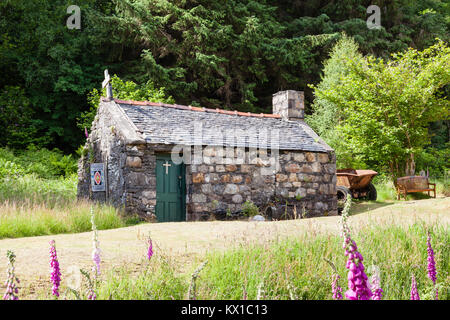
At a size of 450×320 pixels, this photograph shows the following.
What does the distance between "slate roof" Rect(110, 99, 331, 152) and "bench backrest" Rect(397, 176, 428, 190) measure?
3130 millimetres

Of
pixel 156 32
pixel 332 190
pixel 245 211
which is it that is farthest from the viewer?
pixel 156 32

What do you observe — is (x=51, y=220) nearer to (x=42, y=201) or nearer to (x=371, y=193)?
(x=42, y=201)

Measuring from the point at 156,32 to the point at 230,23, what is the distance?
14.0 ft

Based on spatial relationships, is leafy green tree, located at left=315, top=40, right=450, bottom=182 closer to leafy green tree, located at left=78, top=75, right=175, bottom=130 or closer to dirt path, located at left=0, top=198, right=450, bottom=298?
leafy green tree, located at left=78, top=75, right=175, bottom=130

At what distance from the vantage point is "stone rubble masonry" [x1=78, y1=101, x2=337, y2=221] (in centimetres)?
1148

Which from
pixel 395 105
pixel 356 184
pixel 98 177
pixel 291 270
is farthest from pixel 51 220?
pixel 395 105

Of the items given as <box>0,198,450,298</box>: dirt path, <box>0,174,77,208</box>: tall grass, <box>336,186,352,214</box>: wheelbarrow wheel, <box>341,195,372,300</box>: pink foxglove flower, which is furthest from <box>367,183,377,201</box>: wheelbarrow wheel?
<box>341,195,372,300</box>: pink foxglove flower

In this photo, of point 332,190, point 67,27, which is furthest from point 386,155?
point 67,27

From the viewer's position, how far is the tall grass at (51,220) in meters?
8.67

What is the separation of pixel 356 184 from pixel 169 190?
279 inches

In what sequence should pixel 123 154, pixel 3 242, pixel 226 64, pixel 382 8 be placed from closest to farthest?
pixel 3 242
pixel 123 154
pixel 226 64
pixel 382 8

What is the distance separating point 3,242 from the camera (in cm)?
766

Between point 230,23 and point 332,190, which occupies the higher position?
point 230,23

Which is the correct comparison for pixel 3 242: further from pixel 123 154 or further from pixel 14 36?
pixel 14 36
